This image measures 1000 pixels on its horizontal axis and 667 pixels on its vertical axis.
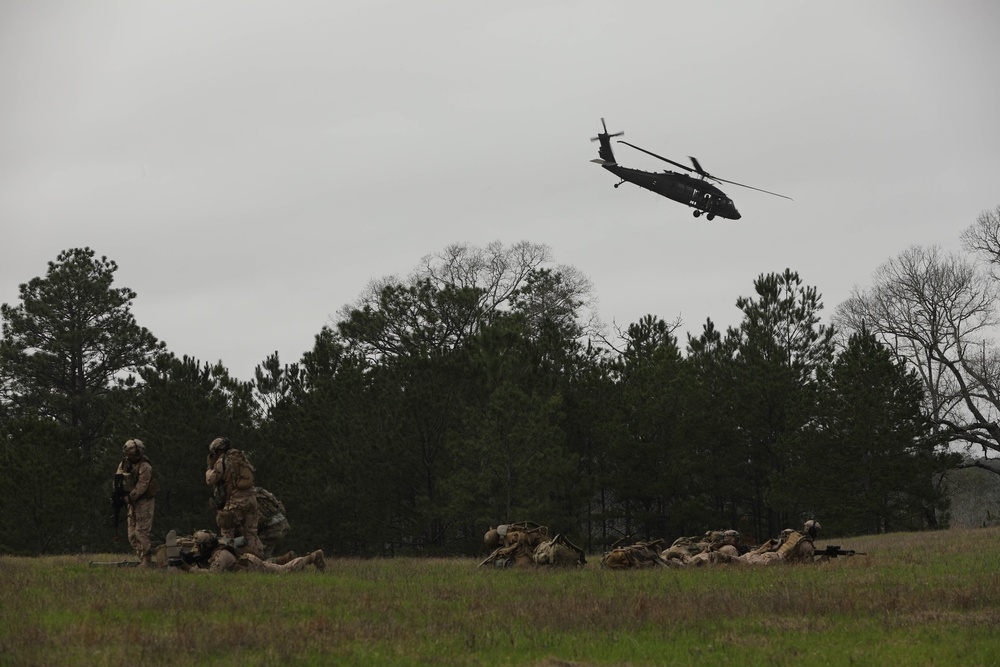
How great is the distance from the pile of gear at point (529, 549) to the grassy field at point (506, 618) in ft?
8.83

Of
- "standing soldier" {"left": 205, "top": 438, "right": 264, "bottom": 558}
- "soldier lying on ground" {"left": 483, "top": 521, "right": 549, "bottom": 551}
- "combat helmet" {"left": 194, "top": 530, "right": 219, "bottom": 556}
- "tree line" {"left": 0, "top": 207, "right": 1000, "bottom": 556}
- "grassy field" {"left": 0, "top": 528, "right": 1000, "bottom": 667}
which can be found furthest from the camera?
"tree line" {"left": 0, "top": 207, "right": 1000, "bottom": 556}

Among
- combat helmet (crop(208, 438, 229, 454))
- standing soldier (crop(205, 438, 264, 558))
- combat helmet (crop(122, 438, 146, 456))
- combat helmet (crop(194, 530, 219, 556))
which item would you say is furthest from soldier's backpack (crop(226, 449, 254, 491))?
combat helmet (crop(122, 438, 146, 456))

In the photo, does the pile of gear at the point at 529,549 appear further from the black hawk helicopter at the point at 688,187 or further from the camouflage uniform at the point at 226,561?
the black hawk helicopter at the point at 688,187

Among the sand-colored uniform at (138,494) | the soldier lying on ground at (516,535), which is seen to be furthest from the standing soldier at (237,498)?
the soldier lying on ground at (516,535)

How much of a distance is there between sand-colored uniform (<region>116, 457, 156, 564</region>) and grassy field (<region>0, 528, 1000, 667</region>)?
2302mm

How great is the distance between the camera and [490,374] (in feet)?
132

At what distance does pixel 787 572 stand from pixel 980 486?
71.6 metres

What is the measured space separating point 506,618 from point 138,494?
11052 mm

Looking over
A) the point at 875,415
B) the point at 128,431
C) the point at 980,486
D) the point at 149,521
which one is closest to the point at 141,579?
the point at 149,521

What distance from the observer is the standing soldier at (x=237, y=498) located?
70.1 ft

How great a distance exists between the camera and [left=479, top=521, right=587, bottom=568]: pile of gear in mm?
22047

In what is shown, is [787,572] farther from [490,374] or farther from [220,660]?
[490,374]

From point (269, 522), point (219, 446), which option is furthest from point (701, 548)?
point (219, 446)

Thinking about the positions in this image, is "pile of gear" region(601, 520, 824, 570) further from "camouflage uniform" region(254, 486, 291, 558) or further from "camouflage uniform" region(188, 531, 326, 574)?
"camouflage uniform" region(254, 486, 291, 558)
